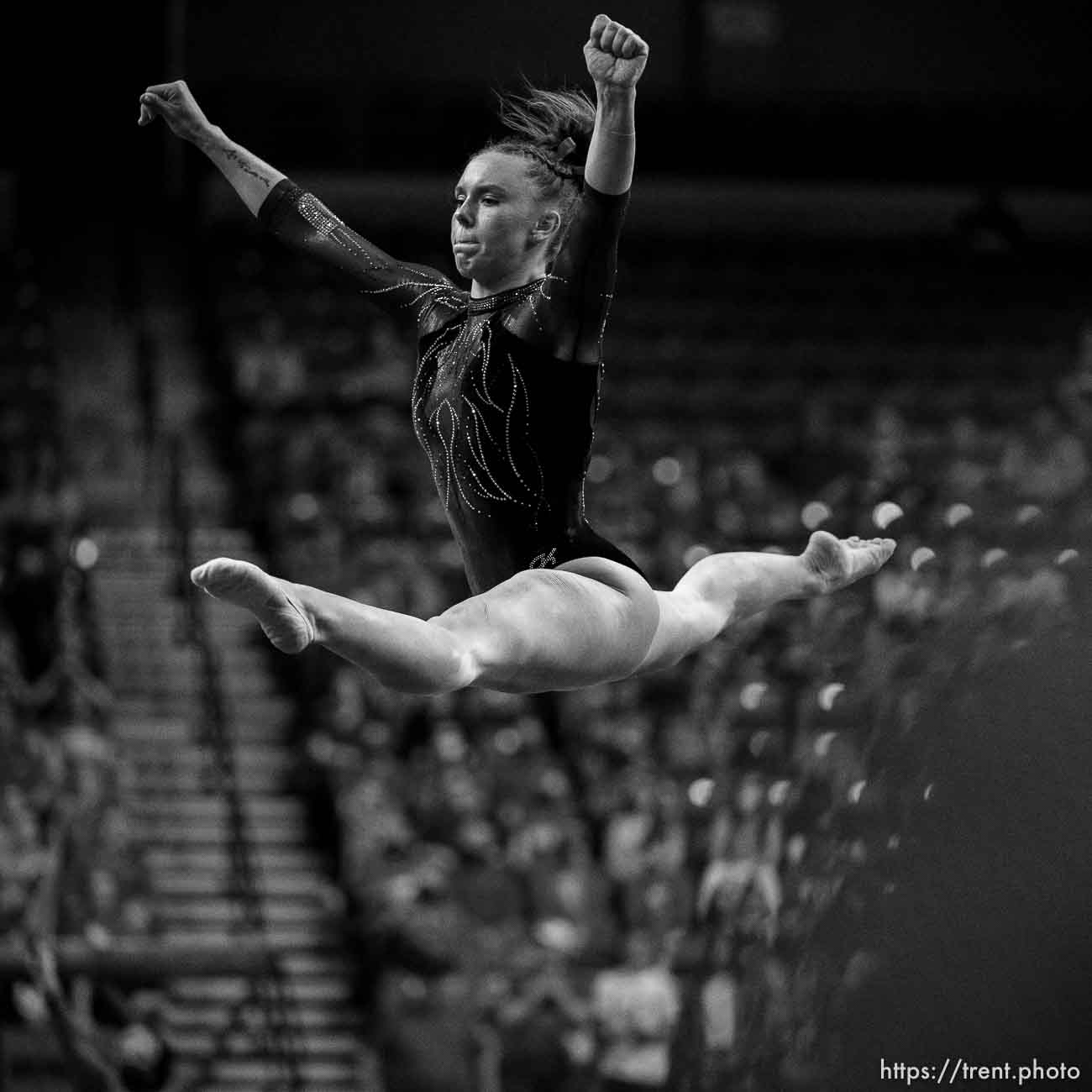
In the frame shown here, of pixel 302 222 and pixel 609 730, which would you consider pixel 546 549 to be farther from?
pixel 609 730

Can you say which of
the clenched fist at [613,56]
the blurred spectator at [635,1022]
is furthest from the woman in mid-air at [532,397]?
the blurred spectator at [635,1022]

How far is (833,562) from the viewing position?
13.7ft

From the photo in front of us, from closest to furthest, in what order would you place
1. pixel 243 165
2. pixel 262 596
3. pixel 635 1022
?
pixel 262 596, pixel 243 165, pixel 635 1022

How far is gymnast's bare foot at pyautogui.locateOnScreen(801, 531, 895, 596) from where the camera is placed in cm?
415

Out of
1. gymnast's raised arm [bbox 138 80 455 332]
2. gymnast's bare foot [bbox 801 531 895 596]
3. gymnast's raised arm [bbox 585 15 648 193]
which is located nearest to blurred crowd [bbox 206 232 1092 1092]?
gymnast's bare foot [bbox 801 531 895 596]

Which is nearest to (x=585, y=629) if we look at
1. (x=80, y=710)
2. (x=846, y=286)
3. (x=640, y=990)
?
(x=640, y=990)

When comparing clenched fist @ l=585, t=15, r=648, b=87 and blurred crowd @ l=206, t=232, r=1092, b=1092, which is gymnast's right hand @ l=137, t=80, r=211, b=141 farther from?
blurred crowd @ l=206, t=232, r=1092, b=1092

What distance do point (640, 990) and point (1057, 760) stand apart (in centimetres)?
494

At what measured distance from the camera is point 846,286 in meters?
15.7

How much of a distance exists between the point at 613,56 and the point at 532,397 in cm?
71

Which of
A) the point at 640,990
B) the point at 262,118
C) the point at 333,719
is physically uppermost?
the point at 262,118

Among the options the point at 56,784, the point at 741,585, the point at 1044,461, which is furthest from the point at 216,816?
the point at 741,585

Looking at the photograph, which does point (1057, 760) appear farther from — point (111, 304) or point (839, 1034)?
point (111, 304)

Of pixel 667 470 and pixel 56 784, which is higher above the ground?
pixel 667 470
